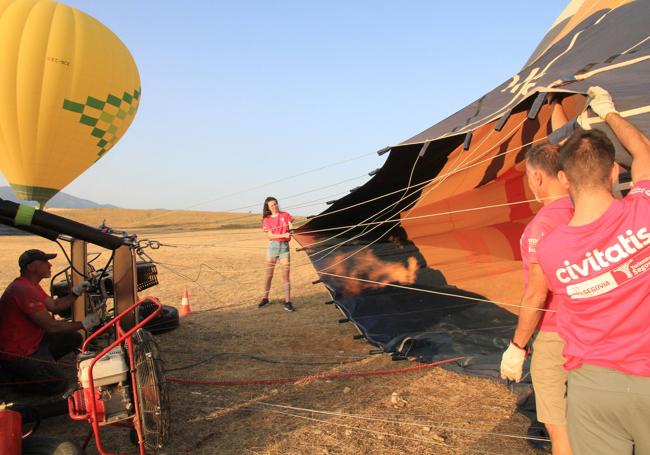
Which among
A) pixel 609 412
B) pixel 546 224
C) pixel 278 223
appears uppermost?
pixel 546 224

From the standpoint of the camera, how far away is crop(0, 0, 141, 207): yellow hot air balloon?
953 cm

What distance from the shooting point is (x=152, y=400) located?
2730mm

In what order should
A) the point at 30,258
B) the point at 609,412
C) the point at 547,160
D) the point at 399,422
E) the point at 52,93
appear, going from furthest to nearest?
1. the point at 52,93
2. the point at 30,258
3. the point at 399,422
4. the point at 547,160
5. the point at 609,412

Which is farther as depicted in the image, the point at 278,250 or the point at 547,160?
the point at 278,250

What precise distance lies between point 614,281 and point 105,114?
1086 cm

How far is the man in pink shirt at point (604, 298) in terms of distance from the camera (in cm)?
154

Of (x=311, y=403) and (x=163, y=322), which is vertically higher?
(x=163, y=322)

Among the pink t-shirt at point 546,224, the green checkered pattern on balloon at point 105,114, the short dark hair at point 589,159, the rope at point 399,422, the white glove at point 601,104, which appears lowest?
the rope at point 399,422

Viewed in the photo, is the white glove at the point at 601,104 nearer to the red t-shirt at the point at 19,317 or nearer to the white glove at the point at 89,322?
the white glove at the point at 89,322

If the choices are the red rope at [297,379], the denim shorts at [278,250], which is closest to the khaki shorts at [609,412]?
the red rope at [297,379]

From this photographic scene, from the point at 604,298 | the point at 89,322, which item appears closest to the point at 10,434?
the point at 89,322

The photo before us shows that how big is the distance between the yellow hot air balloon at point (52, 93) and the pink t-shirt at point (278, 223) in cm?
517

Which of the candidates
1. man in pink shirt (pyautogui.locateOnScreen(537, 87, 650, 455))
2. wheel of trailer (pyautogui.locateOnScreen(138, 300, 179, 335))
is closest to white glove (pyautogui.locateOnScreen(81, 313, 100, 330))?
wheel of trailer (pyautogui.locateOnScreen(138, 300, 179, 335))

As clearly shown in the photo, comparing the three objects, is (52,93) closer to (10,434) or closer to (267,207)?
(267,207)
